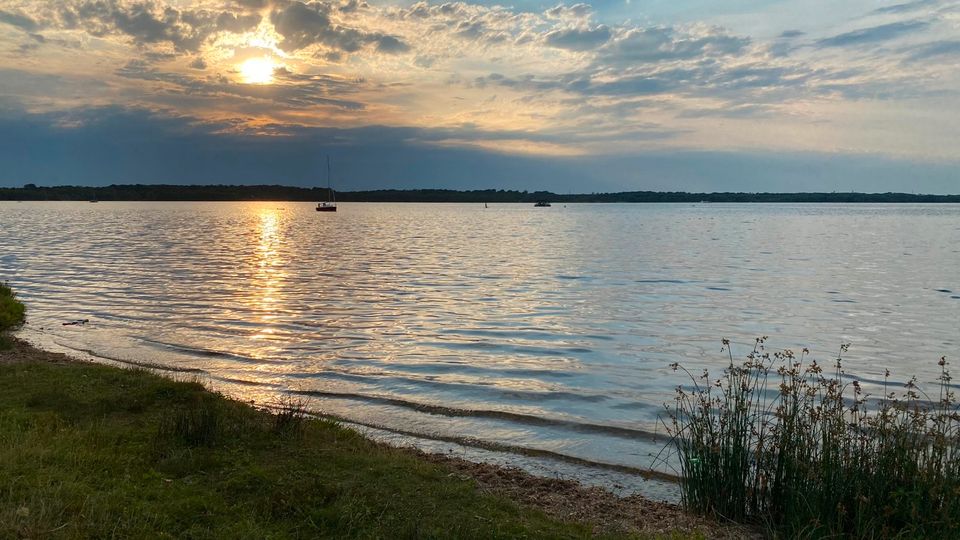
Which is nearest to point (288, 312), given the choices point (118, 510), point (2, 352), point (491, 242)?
point (2, 352)

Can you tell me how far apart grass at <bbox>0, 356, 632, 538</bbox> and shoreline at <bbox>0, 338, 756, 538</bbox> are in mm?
364

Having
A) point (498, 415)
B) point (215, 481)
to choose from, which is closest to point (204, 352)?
point (498, 415)

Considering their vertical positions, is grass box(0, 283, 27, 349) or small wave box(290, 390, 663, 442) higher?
grass box(0, 283, 27, 349)

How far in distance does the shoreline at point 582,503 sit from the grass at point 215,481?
36cm

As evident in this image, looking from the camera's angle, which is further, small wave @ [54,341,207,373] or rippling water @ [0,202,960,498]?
small wave @ [54,341,207,373]

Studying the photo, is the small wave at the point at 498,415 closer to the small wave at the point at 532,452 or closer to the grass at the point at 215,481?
the small wave at the point at 532,452

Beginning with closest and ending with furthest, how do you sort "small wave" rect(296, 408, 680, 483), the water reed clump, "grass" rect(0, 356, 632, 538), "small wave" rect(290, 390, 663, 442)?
"grass" rect(0, 356, 632, 538) → the water reed clump → "small wave" rect(296, 408, 680, 483) → "small wave" rect(290, 390, 663, 442)

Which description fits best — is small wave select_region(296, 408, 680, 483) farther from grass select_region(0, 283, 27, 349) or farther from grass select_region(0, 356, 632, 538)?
grass select_region(0, 283, 27, 349)

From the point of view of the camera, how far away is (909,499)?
632 centimetres

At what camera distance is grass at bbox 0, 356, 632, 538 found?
6.24 metres

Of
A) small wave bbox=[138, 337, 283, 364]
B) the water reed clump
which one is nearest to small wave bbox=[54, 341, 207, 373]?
small wave bbox=[138, 337, 283, 364]

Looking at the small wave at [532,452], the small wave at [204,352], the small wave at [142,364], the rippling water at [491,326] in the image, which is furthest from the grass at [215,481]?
the small wave at [204,352]

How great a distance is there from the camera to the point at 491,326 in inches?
861

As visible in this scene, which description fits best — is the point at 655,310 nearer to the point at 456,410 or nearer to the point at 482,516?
the point at 456,410
